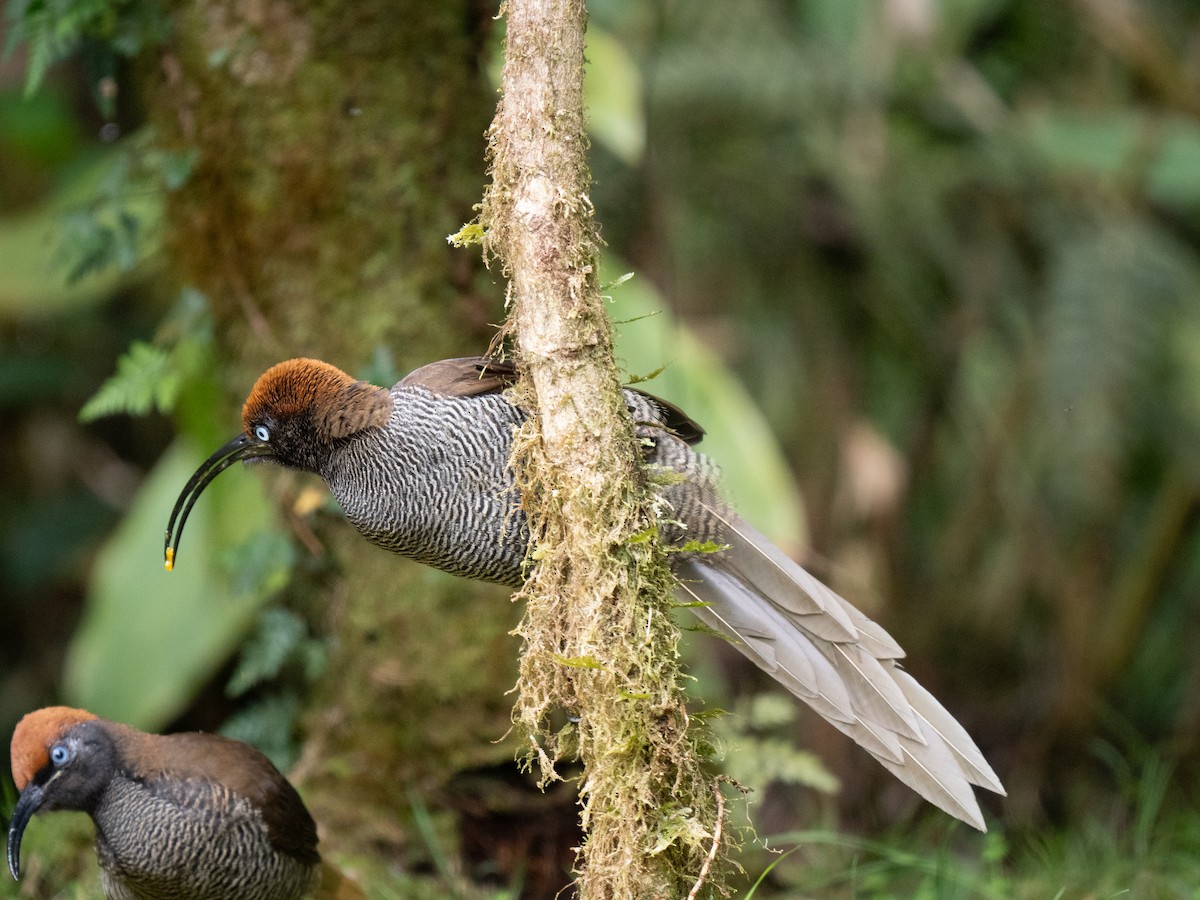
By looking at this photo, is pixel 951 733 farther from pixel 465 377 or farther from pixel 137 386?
pixel 137 386

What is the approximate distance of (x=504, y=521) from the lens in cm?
248

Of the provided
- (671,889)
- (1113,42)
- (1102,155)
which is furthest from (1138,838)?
(1113,42)

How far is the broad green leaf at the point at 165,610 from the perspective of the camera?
3923 millimetres

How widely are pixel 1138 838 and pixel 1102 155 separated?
11.1 ft

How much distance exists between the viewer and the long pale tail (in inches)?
99.6

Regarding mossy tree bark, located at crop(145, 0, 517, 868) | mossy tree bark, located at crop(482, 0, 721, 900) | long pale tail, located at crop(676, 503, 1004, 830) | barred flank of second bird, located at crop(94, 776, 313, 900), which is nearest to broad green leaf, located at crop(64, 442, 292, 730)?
mossy tree bark, located at crop(145, 0, 517, 868)

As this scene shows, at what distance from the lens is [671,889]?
2191 millimetres

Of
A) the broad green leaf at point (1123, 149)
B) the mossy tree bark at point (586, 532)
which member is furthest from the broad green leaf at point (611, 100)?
the broad green leaf at point (1123, 149)

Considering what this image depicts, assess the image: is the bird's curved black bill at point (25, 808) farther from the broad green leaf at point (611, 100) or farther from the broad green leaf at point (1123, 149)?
the broad green leaf at point (1123, 149)

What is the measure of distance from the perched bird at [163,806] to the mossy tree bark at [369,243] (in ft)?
2.08

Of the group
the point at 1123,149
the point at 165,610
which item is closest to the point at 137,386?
the point at 165,610

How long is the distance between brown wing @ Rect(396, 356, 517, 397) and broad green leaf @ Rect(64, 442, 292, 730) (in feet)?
4.29

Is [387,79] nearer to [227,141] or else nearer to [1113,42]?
[227,141]

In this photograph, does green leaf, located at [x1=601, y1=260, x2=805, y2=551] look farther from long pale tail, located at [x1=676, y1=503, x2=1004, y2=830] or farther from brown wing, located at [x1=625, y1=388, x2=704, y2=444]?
long pale tail, located at [x1=676, y1=503, x2=1004, y2=830]
